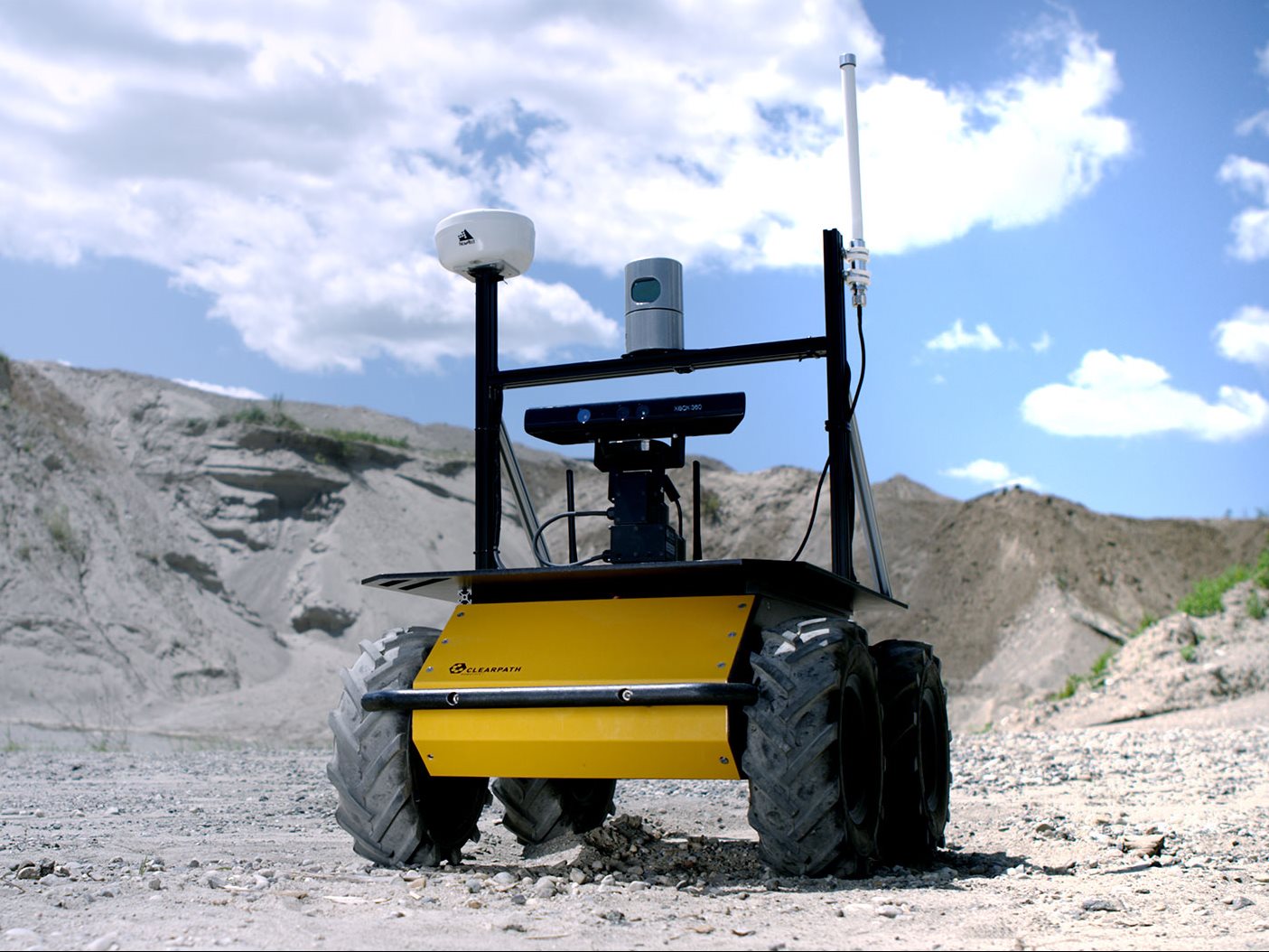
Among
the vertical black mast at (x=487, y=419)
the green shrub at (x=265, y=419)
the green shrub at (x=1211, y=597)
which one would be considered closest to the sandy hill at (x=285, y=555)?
the green shrub at (x=265, y=419)

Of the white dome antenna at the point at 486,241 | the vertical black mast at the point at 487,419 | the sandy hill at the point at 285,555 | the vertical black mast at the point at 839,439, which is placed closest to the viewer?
the vertical black mast at the point at 839,439

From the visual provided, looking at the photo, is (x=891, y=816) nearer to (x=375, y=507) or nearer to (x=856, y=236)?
(x=856, y=236)

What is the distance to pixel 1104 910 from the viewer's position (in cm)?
503

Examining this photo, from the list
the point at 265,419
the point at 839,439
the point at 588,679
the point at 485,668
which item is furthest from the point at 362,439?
the point at 588,679

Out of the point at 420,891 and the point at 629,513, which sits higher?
the point at 629,513

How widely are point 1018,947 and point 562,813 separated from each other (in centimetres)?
356

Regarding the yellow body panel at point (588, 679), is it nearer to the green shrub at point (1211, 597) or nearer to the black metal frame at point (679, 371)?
the black metal frame at point (679, 371)

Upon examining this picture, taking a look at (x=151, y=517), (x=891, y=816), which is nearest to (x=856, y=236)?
(x=891, y=816)

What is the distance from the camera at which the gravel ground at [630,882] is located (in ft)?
14.0

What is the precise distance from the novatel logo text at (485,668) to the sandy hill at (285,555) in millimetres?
15493

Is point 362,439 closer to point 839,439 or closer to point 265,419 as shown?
point 265,419

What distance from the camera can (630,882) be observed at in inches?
216

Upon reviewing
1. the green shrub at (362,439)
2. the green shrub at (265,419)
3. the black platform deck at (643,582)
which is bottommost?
the black platform deck at (643,582)

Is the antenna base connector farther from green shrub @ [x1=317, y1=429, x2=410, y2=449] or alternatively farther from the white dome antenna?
green shrub @ [x1=317, y1=429, x2=410, y2=449]
